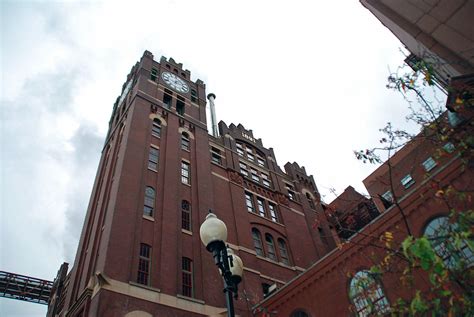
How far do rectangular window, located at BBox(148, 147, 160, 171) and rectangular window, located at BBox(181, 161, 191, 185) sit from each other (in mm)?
2255

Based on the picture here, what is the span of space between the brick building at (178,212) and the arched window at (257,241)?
104 millimetres

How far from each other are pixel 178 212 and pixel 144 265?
484 cm

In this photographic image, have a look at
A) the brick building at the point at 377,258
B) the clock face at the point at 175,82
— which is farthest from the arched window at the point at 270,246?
the clock face at the point at 175,82

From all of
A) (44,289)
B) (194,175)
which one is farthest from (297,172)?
(44,289)

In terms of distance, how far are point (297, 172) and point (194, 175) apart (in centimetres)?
1684

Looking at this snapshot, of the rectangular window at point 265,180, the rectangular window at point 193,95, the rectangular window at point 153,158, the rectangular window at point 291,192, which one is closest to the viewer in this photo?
the rectangular window at point 153,158

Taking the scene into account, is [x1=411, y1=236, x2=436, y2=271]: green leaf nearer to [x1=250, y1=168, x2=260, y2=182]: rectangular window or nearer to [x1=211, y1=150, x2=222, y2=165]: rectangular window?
[x1=211, y1=150, x2=222, y2=165]: rectangular window

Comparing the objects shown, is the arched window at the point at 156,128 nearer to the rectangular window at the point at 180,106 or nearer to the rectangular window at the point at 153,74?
the rectangular window at the point at 180,106

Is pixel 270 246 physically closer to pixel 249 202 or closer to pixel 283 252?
pixel 283 252

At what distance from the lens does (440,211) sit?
14.2m

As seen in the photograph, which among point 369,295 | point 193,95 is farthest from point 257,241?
point 193,95

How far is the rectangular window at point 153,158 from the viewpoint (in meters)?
25.4

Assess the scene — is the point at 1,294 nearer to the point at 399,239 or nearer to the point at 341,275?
the point at 341,275

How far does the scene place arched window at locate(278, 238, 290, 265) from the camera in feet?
92.6
